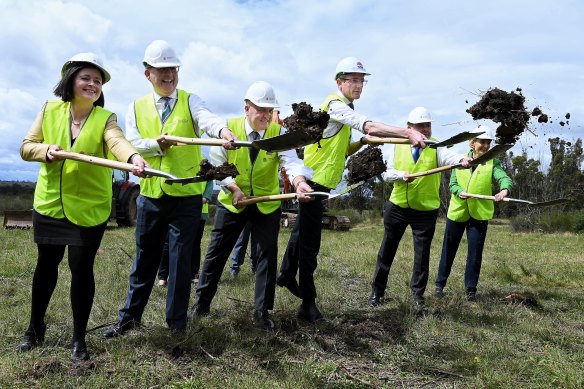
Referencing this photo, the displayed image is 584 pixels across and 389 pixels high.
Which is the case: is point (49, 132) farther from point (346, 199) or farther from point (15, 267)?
point (346, 199)

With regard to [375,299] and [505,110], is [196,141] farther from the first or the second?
[375,299]

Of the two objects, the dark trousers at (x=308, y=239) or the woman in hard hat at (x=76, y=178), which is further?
the dark trousers at (x=308, y=239)

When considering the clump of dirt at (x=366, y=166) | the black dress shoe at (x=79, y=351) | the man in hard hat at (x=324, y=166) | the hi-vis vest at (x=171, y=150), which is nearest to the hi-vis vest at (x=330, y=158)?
the man in hard hat at (x=324, y=166)

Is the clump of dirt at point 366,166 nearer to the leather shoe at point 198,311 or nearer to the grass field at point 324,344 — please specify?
the grass field at point 324,344

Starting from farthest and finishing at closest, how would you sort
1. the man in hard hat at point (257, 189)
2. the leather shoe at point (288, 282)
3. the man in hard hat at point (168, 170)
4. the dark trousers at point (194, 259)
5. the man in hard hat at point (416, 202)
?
the dark trousers at point (194, 259) < the man in hard hat at point (416, 202) < the leather shoe at point (288, 282) < the man in hard hat at point (257, 189) < the man in hard hat at point (168, 170)

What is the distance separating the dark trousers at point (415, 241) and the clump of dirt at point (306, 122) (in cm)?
219

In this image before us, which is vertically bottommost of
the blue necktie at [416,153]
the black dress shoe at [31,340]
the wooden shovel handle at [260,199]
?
the black dress shoe at [31,340]

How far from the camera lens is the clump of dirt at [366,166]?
5180 millimetres

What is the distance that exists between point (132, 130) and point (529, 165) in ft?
84.0

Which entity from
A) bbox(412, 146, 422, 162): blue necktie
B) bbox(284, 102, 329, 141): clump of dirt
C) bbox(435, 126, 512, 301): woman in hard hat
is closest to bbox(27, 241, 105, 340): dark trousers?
bbox(284, 102, 329, 141): clump of dirt

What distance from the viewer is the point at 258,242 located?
4691 mm

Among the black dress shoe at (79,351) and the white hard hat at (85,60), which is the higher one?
the white hard hat at (85,60)

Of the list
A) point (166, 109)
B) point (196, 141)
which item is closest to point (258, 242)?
point (196, 141)

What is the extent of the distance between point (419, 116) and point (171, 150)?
2769mm
